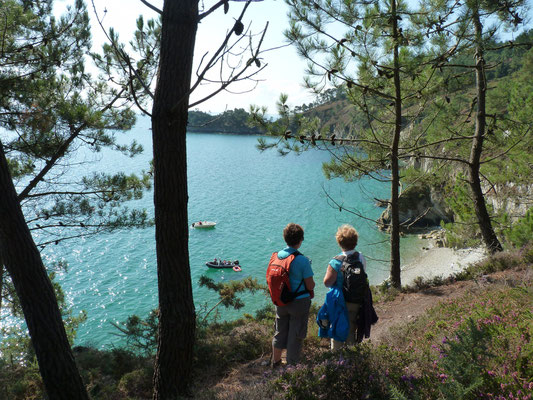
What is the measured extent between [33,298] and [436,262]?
58.0 feet

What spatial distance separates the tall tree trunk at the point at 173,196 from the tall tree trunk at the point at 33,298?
2.59 feet

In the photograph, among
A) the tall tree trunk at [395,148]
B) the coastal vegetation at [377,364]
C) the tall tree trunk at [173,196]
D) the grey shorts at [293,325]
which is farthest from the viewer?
the tall tree trunk at [395,148]

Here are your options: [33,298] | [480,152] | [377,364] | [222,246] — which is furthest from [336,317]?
[222,246]

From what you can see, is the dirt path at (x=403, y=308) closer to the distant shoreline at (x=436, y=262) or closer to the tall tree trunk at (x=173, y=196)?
the tall tree trunk at (x=173, y=196)

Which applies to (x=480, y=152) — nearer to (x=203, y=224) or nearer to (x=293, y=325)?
(x=293, y=325)

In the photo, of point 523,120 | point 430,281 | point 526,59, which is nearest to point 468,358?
point 430,281

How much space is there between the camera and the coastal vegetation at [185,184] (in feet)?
8.22

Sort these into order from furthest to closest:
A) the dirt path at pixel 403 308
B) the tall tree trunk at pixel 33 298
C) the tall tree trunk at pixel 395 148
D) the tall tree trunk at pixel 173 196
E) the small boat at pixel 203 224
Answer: the small boat at pixel 203 224
the tall tree trunk at pixel 395 148
the dirt path at pixel 403 308
the tall tree trunk at pixel 33 298
the tall tree trunk at pixel 173 196

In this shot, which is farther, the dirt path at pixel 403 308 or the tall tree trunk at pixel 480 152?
the tall tree trunk at pixel 480 152

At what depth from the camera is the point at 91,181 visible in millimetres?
7395

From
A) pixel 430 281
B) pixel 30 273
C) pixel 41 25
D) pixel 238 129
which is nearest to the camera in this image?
pixel 30 273

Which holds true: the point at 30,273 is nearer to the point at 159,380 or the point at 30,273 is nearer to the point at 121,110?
the point at 159,380

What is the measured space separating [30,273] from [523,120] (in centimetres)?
864

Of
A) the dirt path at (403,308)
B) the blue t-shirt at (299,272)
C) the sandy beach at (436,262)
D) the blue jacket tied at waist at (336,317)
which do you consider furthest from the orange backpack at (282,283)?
the sandy beach at (436,262)
